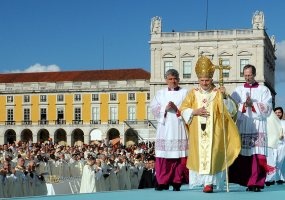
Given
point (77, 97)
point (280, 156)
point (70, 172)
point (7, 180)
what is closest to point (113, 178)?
point (70, 172)

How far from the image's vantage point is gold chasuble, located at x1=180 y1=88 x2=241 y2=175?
738 centimetres

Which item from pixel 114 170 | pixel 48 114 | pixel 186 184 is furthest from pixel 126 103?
pixel 186 184

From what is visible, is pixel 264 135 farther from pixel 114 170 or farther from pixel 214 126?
pixel 114 170

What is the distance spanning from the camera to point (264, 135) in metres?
7.69

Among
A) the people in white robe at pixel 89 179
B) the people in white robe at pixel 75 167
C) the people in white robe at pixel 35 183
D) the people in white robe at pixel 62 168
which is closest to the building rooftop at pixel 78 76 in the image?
the people in white robe at pixel 75 167

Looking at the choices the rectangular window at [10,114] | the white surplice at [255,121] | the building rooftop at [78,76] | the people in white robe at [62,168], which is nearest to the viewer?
the white surplice at [255,121]

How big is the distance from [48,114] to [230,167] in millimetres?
59828

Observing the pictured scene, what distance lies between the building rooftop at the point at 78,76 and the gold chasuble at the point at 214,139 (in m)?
57.4

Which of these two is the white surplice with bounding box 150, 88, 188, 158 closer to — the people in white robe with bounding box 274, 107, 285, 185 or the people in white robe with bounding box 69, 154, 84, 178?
the people in white robe with bounding box 274, 107, 285, 185

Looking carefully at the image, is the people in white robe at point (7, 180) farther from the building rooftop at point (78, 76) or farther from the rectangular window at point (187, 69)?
the building rooftop at point (78, 76)

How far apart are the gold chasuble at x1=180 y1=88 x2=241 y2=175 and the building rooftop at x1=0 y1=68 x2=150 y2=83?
57.4 metres

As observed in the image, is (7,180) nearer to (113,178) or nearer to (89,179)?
(89,179)

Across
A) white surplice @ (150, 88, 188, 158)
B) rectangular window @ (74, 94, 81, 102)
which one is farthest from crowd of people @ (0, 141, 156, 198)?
rectangular window @ (74, 94, 81, 102)

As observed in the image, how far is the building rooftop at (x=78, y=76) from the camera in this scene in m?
66.5
